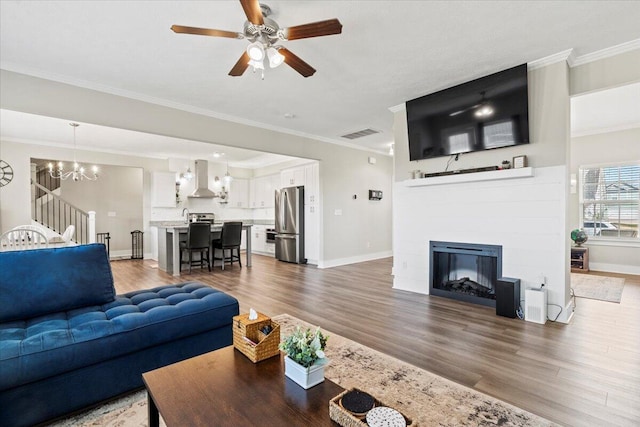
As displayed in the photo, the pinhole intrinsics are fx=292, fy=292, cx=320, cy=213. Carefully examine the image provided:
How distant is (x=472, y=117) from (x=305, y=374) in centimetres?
365

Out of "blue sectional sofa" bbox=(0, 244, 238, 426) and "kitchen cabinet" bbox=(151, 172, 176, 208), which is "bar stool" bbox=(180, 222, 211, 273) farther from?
"blue sectional sofa" bbox=(0, 244, 238, 426)

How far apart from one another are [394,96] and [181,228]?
461cm

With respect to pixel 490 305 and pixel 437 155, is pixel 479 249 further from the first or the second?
pixel 437 155

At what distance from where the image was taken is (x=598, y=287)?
14.4ft

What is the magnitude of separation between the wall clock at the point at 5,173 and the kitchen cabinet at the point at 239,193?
4.80 metres

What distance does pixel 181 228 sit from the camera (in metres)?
5.82

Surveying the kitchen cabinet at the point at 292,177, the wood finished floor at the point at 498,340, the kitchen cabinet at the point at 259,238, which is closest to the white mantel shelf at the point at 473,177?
the wood finished floor at the point at 498,340

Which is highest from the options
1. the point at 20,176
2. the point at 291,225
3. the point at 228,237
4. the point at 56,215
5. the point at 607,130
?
the point at 607,130

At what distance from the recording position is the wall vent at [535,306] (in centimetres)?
306

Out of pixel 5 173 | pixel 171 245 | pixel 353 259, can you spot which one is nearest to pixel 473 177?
pixel 353 259

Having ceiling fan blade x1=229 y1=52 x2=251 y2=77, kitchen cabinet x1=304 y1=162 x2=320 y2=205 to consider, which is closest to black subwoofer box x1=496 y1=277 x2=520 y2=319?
ceiling fan blade x1=229 y1=52 x2=251 y2=77

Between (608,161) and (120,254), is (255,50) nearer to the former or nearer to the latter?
(608,161)

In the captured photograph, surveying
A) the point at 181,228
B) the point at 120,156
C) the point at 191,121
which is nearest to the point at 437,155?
the point at 191,121

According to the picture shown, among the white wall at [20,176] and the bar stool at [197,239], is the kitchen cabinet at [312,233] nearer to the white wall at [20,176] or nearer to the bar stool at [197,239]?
the bar stool at [197,239]
